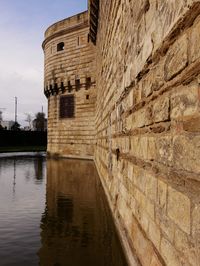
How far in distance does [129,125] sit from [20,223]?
3.04 meters

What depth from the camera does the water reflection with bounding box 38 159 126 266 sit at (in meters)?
4.54

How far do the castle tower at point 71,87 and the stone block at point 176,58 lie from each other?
19.0 m

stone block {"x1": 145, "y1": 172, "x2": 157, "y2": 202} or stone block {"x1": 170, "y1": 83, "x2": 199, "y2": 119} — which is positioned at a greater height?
stone block {"x1": 170, "y1": 83, "x2": 199, "y2": 119}

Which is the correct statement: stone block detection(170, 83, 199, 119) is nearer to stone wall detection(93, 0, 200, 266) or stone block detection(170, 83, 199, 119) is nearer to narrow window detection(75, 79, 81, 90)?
stone wall detection(93, 0, 200, 266)

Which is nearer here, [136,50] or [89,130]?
[136,50]

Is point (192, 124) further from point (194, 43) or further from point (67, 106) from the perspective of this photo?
point (67, 106)

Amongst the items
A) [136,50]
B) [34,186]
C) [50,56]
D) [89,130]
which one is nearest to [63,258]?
[136,50]

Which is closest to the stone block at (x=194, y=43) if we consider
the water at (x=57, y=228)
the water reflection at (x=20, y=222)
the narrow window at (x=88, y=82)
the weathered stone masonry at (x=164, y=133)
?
the weathered stone masonry at (x=164, y=133)

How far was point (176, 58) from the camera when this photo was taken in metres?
2.33

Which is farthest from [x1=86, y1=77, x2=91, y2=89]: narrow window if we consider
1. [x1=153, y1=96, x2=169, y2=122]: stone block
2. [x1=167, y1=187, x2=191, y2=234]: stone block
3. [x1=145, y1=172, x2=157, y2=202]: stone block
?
[x1=167, y1=187, x2=191, y2=234]: stone block

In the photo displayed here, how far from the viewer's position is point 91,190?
9945 millimetres

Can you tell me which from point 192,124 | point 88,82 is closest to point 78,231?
point 192,124

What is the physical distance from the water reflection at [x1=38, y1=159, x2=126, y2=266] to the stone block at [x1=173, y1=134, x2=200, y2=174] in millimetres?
2433

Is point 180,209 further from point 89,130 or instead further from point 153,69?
point 89,130
